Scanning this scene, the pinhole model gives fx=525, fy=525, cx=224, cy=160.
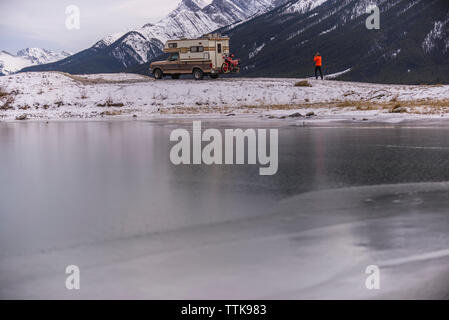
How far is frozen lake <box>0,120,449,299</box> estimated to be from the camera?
4312 mm

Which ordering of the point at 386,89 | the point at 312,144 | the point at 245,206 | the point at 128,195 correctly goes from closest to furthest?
the point at 245,206 → the point at 128,195 → the point at 312,144 → the point at 386,89

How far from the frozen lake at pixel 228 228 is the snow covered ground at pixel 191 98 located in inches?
638

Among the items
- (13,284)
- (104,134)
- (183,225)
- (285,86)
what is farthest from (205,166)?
(285,86)

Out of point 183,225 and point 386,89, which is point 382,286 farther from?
point 386,89

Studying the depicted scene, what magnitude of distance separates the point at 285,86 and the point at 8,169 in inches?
935

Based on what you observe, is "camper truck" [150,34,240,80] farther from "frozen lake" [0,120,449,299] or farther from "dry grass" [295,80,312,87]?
"frozen lake" [0,120,449,299]

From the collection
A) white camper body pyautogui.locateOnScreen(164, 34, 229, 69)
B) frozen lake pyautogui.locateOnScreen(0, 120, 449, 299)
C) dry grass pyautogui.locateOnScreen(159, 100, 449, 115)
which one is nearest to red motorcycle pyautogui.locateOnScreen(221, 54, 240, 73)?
white camper body pyautogui.locateOnScreen(164, 34, 229, 69)

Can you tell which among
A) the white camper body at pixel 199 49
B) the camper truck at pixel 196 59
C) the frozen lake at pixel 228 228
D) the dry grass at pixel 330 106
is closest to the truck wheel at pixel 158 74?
the camper truck at pixel 196 59

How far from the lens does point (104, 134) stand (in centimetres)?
1770

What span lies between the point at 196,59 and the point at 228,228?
3325 cm

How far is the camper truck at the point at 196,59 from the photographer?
37.9 m

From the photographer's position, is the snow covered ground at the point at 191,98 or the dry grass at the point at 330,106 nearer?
the dry grass at the point at 330,106

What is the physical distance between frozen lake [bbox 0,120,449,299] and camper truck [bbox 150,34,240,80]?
27.8 meters

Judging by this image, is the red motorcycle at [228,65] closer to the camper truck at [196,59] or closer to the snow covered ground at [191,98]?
the camper truck at [196,59]
